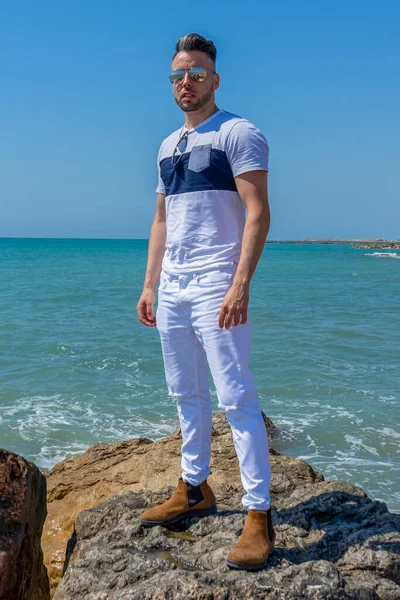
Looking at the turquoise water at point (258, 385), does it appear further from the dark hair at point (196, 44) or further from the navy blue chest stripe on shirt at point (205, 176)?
the dark hair at point (196, 44)

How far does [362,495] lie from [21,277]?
124ft

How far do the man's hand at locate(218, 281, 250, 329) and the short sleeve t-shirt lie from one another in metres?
0.17

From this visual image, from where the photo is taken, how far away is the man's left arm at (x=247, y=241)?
287cm

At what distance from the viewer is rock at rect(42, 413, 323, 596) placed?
4.20 m

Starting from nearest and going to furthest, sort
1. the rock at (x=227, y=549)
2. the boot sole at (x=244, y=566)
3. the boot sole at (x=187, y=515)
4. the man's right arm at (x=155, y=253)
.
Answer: the rock at (x=227, y=549)
the boot sole at (x=244, y=566)
the boot sole at (x=187, y=515)
the man's right arm at (x=155, y=253)

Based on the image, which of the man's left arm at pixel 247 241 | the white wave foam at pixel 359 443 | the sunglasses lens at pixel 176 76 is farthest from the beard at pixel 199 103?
the white wave foam at pixel 359 443

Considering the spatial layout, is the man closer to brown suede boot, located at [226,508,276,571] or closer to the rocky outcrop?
brown suede boot, located at [226,508,276,571]

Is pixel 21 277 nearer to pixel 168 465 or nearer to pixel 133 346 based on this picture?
pixel 133 346

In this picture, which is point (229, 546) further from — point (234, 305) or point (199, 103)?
point (199, 103)

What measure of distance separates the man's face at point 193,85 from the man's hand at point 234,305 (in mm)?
958

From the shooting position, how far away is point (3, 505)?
10.3 ft

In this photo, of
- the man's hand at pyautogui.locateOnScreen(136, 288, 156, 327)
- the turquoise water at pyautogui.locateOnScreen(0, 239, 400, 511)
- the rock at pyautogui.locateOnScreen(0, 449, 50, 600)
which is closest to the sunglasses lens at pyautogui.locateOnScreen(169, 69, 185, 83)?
the man's hand at pyautogui.locateOnScreen(136, 288, 156, 327)

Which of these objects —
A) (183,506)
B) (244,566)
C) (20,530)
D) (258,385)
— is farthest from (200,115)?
(258,385)

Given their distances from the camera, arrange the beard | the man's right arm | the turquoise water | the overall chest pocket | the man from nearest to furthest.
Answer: the man → the overall chest pocket → the beard → the man's right arm → the turquoise water
